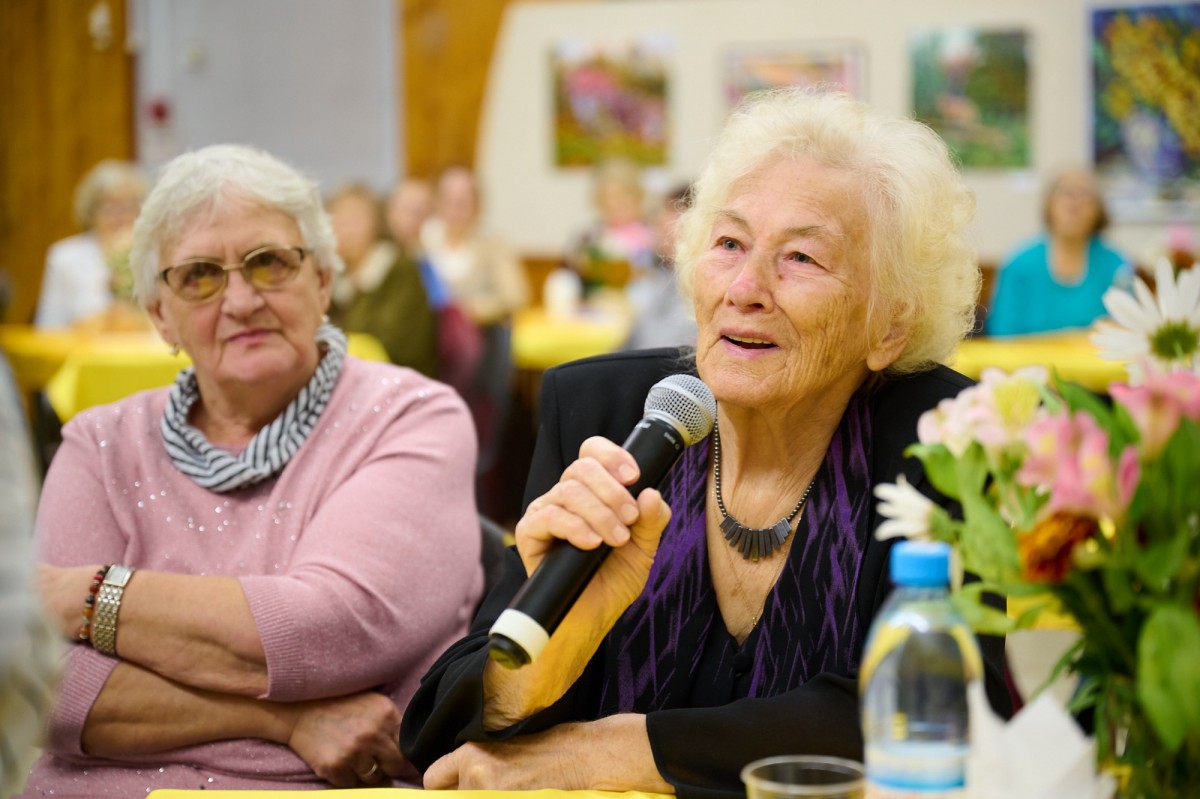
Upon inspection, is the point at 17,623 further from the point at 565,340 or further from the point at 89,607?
the point at 565,340

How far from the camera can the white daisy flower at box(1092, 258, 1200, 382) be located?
3.83ft

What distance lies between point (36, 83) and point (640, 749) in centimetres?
1049

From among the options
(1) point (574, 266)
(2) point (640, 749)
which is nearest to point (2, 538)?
(2) point (640, 749)

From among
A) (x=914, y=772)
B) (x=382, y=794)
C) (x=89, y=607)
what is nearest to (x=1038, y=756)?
(x=914, y=772)

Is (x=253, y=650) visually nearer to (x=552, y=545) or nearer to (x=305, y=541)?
(x=305, y=541)

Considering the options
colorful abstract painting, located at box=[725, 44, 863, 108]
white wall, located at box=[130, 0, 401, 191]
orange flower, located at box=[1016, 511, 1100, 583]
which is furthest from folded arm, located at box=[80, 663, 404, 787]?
white wall, located at box=[130, 0, 401, 191]

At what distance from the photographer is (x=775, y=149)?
1.84 meters

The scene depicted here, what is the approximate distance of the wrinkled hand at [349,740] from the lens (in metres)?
1.95

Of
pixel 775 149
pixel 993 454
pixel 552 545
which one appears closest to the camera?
pixel 993 454

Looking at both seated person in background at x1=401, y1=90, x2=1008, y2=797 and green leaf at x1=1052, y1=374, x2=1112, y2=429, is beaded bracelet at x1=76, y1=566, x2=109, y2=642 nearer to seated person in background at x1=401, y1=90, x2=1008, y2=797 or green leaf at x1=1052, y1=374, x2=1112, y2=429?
seated person in background at x1=401, y1=90, x2=1008, y2=797

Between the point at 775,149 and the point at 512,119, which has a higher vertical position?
the point at 512,119

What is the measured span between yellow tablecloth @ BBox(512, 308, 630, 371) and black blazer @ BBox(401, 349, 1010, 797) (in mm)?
4452

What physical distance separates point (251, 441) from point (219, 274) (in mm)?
280

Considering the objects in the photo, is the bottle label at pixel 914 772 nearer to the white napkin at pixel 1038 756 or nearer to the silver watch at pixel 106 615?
the white napkin at pixel 1038 756
